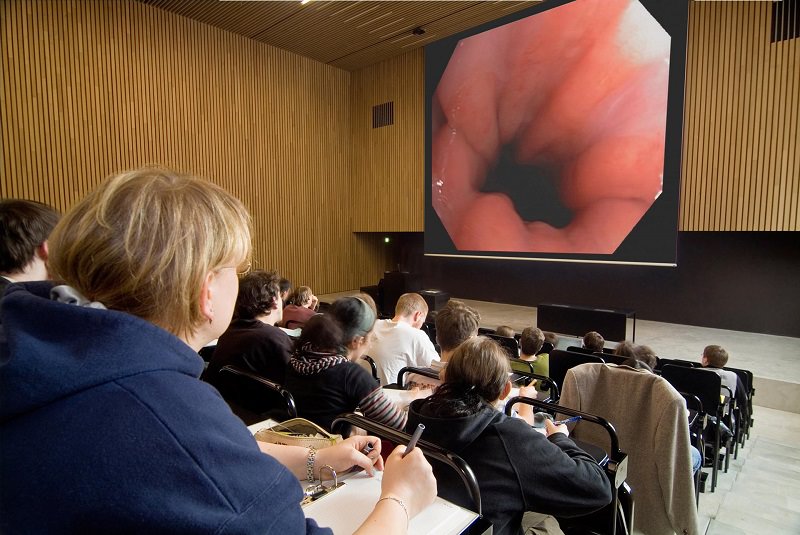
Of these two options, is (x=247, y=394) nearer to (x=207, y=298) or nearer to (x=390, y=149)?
(x=207, y=298)

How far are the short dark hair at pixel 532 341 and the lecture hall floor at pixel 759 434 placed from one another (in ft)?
4.52

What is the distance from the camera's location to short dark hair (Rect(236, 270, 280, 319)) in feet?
8.20

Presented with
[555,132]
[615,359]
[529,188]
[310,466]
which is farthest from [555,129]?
[310,466]

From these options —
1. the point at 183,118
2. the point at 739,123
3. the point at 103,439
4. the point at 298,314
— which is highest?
the point at 183,118

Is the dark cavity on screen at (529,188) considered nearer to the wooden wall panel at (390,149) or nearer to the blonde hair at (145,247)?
the wooden wall panel at (390,149)

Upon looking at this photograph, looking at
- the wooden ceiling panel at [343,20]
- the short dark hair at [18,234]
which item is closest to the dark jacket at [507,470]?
the short dark hair at [18,234]

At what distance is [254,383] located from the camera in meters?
2.22

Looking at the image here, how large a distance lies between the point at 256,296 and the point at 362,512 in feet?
5.64

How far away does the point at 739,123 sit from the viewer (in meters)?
6.05

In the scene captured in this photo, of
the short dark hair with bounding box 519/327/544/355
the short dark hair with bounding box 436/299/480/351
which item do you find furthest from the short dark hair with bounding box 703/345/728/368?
the short dark hair with bounding box 436/299/480/351

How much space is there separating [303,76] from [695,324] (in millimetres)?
8844

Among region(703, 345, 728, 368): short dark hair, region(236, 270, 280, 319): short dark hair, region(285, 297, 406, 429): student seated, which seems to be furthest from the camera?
region(703, 345, 728, 368): short dark hair

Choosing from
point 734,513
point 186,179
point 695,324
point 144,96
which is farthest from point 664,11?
point 144,96

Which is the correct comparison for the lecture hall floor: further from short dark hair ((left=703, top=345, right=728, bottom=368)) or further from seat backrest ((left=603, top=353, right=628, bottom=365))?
seat backrest ((left=603, top=353, right=628, bottom=365))
